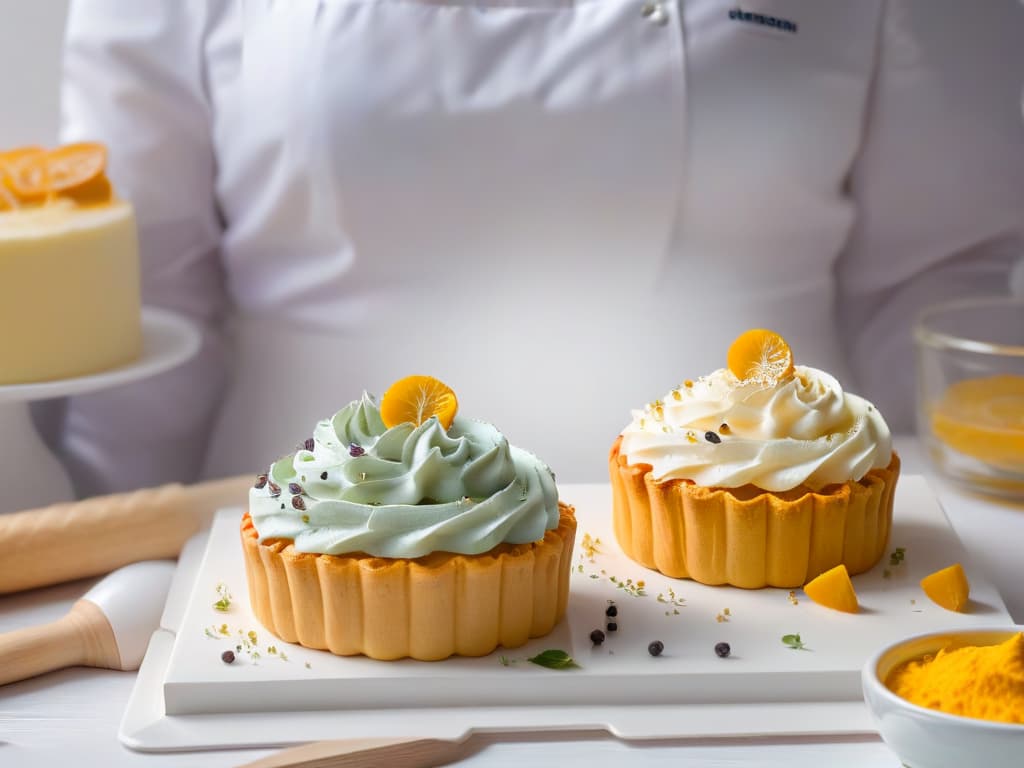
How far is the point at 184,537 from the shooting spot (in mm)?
1759

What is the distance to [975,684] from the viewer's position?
117cm

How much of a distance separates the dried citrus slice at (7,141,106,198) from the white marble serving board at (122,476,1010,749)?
70 centimetres

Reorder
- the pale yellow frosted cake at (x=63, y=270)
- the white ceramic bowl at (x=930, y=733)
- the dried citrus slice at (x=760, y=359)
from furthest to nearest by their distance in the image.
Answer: the pale yellow frosted cake at (x=63, y=270), the dried citrus slice at (x=760, y=359), the white ceramic bowl at (x=930, y=733)

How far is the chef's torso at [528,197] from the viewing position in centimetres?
192

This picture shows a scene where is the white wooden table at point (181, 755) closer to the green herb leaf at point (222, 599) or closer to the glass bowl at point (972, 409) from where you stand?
the green herb leaf at point (222, 599)

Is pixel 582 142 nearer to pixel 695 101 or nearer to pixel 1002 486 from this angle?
pixel 695 101

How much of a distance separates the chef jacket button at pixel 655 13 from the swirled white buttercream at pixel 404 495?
0.77 m

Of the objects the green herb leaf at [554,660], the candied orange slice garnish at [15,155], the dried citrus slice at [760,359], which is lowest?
the green herb leaf at [554,660]

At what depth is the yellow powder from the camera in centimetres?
115

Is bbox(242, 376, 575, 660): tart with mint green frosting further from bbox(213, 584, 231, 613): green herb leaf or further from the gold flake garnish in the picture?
the gold flake garnish

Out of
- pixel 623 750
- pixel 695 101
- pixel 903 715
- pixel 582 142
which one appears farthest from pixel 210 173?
pixel 903 715

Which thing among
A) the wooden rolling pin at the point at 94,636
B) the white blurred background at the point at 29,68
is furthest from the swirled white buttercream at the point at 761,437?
the white blurred background at the point at 29,68

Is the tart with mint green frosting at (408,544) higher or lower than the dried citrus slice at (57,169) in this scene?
lower

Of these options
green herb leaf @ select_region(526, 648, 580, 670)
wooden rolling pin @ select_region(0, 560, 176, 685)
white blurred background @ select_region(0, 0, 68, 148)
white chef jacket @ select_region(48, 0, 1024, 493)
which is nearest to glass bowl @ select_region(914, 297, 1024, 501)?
white chef jacket @ select_region(48, 0, 1024, 493)
